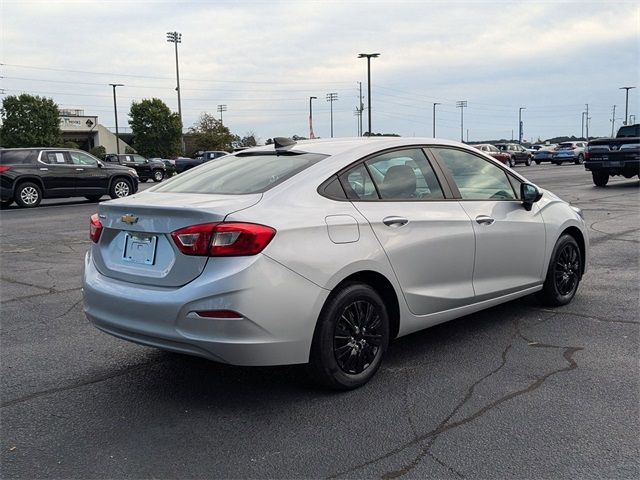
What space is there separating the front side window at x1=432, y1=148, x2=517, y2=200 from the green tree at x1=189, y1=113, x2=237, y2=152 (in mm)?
74205

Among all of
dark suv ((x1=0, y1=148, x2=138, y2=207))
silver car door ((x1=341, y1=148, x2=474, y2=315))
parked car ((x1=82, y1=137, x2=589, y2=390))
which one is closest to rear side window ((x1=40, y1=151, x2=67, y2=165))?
dark suv ((x1=0, y1=148, x2=138, y2=207))

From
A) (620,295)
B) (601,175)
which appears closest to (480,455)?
(620,295)

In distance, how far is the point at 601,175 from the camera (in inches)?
835

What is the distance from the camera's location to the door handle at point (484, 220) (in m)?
4.78

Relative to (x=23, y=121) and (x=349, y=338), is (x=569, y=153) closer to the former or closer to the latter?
(x=349, y=338)

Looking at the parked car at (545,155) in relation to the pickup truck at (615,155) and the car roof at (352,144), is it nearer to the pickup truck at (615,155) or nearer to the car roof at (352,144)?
the pickup truck at (615,155)

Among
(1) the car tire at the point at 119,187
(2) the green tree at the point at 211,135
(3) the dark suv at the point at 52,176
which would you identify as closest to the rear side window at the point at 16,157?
(3) the dark suv at the point at 52,176

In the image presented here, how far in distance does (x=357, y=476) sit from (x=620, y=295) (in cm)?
439

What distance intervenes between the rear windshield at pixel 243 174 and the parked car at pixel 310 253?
0.02m

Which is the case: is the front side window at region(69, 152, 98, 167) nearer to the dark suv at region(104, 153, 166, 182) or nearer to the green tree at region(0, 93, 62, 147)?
the dark suv at region(104, 153, 166, 182)

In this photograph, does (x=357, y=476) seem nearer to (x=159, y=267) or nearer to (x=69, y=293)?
(x=159, y=267)

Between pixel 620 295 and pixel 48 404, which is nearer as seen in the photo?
pixel 48 404

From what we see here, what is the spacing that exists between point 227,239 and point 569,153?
1952 inches

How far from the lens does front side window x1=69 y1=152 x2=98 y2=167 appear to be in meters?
19.0
